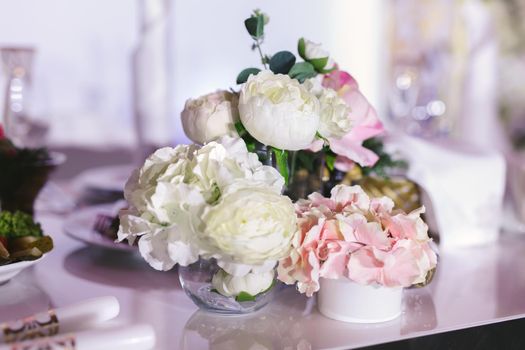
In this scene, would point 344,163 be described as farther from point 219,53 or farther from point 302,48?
point 219,53

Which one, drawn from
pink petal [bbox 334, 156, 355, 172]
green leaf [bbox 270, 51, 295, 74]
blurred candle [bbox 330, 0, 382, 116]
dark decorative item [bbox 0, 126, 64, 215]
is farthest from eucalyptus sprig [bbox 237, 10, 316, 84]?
blurred candle [bbox 330, 0, 382, 116]

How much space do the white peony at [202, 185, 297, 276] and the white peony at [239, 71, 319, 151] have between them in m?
0.06

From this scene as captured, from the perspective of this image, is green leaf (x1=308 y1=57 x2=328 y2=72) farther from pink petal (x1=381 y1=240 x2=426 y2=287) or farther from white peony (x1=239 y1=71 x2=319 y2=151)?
pink petal (x1=381 y1=240 x2=426 y2=287)

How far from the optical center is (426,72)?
2422 millimetres

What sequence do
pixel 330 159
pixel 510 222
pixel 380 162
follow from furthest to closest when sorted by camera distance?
1. pixel 510 222
2. pixel 380 162
3. pixel 330 159

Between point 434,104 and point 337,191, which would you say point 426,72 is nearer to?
point 434,104

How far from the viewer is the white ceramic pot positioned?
21.8 inches

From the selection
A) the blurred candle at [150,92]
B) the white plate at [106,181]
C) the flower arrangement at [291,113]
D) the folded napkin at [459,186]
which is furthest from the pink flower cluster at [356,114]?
the blurred candle at [150,92]

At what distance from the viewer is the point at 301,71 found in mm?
604

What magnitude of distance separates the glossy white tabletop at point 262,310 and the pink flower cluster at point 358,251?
51 mm

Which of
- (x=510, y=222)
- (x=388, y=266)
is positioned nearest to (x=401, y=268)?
(x=388, y=266)

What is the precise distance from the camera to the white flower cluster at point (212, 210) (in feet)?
1.51

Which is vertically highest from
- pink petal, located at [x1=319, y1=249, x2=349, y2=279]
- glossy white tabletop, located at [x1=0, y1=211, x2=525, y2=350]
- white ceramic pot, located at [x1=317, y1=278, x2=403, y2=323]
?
pink petal, located at [x1=319, y1=249, x2=349, y2=279]

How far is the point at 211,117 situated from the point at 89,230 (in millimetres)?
332
